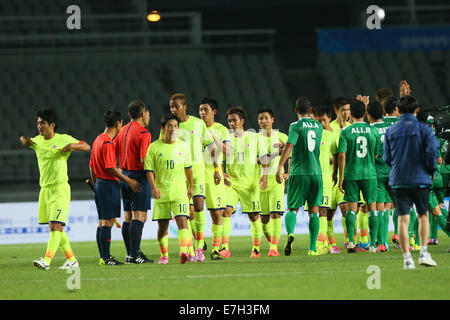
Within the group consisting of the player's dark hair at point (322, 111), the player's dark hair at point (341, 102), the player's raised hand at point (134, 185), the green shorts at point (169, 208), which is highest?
the player's dark hair at point (341, 102)

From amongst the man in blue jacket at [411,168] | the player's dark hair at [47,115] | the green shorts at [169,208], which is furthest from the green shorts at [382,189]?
the player's dark hair at [47,115]

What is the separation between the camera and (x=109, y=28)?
29.9m

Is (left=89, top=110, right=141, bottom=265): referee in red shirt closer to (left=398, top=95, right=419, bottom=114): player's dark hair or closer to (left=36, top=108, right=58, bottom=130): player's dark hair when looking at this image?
(left=36, top=108, right=58, bottom=130): player's dark hair

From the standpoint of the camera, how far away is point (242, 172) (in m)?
11.4

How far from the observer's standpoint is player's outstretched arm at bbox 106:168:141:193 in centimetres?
941

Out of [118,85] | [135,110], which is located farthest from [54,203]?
[118,85]

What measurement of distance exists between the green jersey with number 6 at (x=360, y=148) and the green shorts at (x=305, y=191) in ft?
1.98

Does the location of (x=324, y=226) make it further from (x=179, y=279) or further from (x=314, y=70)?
(x=314, y=70)

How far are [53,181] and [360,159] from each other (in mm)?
4363

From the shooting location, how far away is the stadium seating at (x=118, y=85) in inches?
954

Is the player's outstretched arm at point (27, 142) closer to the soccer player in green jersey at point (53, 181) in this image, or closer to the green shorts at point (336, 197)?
the soccer player in green jersey at point (53, 181)

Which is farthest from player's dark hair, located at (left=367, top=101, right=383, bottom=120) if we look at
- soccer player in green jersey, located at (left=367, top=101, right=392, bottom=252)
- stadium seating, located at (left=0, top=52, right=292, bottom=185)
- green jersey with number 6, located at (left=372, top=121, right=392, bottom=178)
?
stadium seating, located at (left=0, top=52, right=292, bottom=185)

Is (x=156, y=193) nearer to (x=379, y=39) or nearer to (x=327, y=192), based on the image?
(x=327, y=192)
